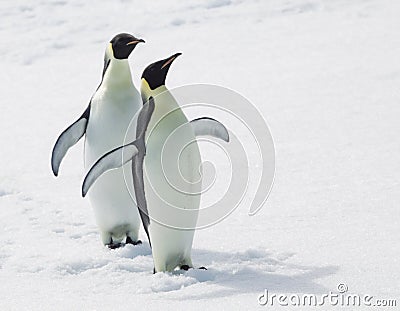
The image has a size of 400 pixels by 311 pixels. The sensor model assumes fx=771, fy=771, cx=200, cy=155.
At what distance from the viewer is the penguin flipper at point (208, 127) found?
3090mm

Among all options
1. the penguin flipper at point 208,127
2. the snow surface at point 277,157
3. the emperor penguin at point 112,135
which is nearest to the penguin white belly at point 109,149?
the emperor penguin at point 112,135

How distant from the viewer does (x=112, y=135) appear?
3.35 metres

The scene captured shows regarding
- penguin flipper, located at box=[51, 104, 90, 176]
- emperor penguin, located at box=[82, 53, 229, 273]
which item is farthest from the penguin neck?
emperor penguin, located at box=[82, 53, 229, 273]

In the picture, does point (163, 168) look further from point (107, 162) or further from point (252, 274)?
point (252, 274)

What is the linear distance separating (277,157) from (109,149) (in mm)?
1633

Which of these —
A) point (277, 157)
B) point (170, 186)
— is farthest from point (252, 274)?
point (277, 157)

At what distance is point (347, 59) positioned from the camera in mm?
7801

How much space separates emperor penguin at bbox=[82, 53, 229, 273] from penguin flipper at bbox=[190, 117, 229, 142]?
0.16 m

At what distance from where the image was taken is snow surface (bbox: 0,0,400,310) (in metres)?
2.78

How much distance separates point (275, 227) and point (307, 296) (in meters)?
0.93

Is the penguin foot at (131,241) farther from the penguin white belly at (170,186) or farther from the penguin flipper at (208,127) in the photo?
the penguin flipper at (208,127)

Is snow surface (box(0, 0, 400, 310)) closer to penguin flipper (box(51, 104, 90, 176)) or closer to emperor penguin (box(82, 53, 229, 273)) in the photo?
emperor penguin (box(82, 53, 229, 273))

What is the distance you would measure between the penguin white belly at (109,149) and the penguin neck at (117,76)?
1.3 inches

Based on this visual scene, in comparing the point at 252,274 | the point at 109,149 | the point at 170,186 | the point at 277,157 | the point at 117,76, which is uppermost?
the point at 277,157
